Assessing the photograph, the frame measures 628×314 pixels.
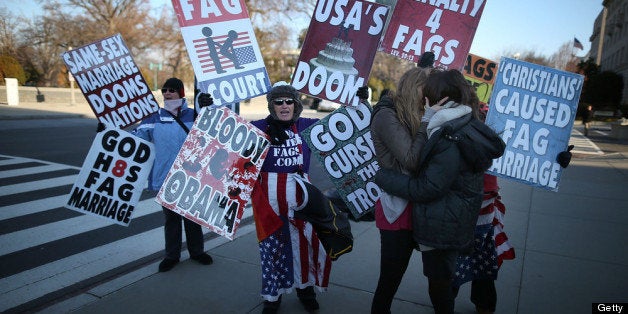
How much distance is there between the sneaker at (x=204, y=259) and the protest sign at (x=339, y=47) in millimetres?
1844

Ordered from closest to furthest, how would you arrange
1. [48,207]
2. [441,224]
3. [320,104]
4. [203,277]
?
[441,224], [203,277], [48,207], [320,104]

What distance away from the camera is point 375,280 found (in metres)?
3.70

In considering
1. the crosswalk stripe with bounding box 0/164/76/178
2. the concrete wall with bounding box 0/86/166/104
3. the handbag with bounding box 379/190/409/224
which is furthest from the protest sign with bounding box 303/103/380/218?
the concrete wall with bounding box 0/86/166/104

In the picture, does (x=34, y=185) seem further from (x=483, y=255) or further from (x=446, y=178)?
(x=446, y=178)

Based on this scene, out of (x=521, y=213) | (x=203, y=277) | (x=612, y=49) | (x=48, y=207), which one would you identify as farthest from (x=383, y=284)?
(x=612, y=49)

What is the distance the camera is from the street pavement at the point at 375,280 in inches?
125

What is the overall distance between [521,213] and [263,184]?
4378 millimetres

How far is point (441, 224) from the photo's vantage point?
2195 mm

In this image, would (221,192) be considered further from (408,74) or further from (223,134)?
(408,74)

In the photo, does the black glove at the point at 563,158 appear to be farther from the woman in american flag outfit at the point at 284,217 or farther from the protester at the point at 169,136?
the protester at the point at 169,136

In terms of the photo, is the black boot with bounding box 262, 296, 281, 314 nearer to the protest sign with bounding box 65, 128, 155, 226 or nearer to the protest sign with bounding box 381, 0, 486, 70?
the protest sign with bounding box 65, 128, 155, 226

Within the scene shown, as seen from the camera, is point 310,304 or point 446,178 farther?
point 310,304

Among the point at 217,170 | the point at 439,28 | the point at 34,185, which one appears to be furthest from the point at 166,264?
the point at 34,185

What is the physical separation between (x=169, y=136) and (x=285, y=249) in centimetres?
145
